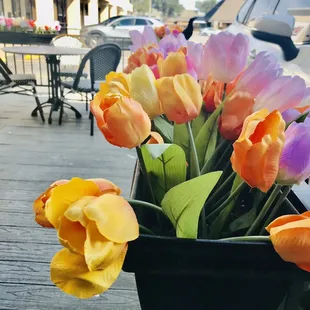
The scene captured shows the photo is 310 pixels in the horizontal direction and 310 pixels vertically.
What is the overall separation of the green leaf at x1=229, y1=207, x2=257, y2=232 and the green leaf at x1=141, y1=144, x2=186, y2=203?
0.08 m

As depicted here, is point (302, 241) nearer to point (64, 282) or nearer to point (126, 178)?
point (64, 282)

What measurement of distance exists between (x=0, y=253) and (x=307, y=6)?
2.46 m

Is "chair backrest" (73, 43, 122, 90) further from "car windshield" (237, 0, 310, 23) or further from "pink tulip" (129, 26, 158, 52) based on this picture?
"pink tulip" (129, 26, 158, 52)

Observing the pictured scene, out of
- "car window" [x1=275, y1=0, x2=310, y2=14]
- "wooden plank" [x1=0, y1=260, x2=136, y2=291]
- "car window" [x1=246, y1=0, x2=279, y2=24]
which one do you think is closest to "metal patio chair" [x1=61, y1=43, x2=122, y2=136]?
"car window" [x1=246, y1=0, x2=279, y2=24]

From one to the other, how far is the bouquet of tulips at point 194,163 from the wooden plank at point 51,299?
123 centimetres

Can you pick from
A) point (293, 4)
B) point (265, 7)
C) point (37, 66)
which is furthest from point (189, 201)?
point (37, 66)

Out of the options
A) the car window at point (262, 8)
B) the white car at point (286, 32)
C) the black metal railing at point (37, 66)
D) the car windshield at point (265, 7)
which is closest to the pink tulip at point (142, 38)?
the white car at point (286, 32)

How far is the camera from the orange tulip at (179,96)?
0.40 meters

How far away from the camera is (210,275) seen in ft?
1.27

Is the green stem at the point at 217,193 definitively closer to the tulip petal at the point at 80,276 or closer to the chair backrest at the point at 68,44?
the tulip petal at the point at 80,276

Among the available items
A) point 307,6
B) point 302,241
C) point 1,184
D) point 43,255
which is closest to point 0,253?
point 43,255

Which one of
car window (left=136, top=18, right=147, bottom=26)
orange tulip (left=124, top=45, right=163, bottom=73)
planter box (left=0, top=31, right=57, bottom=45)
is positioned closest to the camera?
orange tulip (left=124, top=45, right=163, bottom=73)

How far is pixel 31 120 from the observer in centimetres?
433

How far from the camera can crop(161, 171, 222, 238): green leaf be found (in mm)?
338
